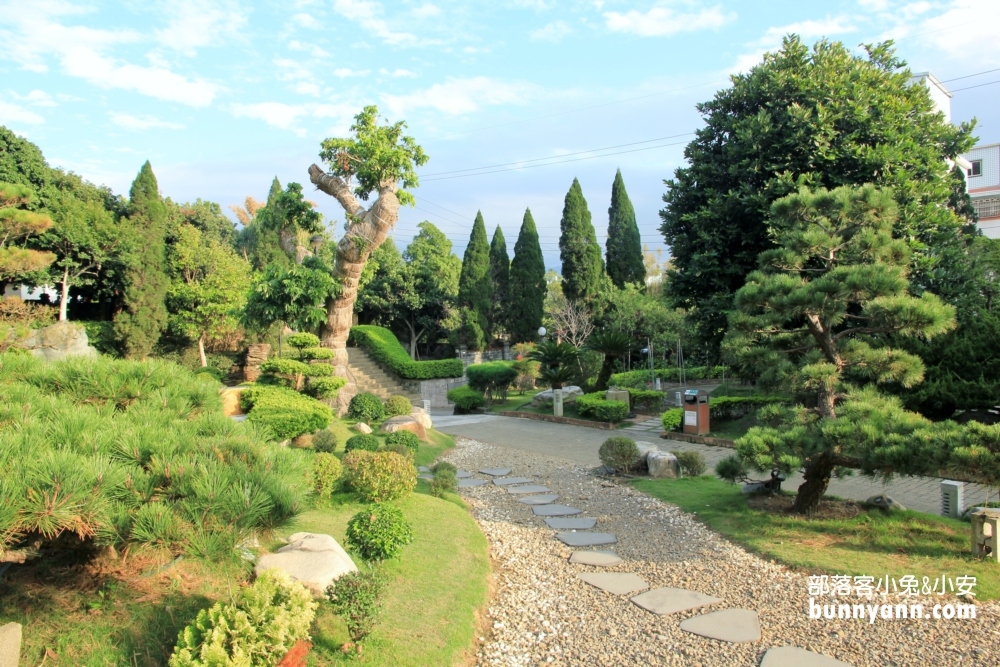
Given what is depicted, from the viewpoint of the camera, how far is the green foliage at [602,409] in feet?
48.3

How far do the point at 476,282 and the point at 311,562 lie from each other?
993 inches

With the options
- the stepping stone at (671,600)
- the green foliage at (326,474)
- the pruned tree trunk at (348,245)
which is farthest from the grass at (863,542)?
the pruned tree trunk at (348,245)

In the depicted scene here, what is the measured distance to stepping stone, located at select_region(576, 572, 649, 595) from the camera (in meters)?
5.06

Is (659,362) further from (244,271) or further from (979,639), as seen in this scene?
(979,639)

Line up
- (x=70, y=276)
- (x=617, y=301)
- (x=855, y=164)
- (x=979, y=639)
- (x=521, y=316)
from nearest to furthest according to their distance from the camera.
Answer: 1. (x=979, y=639)
2. (x=855, y=164)
3. (x=70, y=276)
4. (x=617, y=301)
5. (x=521, y=316)

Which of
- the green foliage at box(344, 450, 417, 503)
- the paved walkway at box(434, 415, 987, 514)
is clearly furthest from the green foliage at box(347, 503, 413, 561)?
the paved walkway at box(434, 415, 987, 514)

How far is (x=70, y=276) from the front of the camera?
1909 cm

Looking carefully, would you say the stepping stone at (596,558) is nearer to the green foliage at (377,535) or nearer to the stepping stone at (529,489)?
the green foliage at (377,535)

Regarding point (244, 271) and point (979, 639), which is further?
point (244, 271)

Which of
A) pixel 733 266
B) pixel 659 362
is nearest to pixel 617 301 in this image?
pixel 659 362

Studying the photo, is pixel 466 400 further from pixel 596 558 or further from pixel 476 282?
pixel 596 558

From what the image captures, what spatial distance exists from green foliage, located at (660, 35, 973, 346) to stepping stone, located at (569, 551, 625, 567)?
6231 millimetres

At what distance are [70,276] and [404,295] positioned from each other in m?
13.3

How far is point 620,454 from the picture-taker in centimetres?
918
